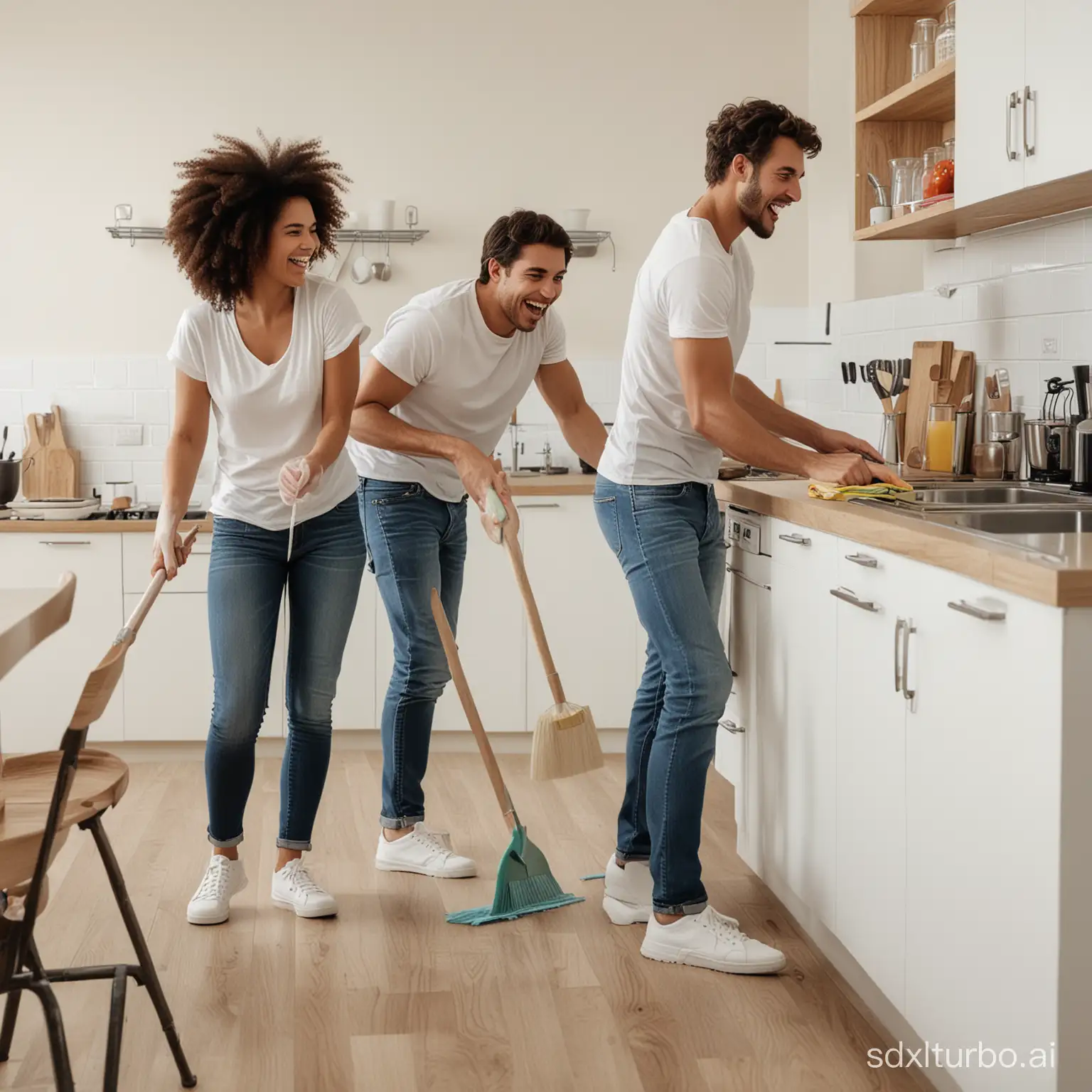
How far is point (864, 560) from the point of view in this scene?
214 centimetres

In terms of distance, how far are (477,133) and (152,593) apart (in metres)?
2.96

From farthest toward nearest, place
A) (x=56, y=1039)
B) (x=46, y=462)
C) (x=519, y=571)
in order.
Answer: (x=46, y=462) → (x=519, y=571) → (x=56, y=1039)

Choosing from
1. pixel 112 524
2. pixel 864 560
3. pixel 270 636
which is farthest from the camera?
pixel 112 524

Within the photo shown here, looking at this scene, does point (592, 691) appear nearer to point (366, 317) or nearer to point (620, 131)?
point (366, 317)

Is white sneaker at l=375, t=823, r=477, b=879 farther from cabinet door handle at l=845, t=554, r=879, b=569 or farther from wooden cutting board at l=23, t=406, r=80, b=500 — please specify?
wooden cutting board at l=23, t=406, r=80, b=500

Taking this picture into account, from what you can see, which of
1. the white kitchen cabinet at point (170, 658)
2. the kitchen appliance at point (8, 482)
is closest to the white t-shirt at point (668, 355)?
the white kitchen cabinet at point (170, 658)

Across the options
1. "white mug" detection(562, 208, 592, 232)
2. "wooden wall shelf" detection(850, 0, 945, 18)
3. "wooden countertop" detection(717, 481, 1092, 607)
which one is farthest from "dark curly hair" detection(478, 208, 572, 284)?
"white mug" detection(562, 208, 592, 232)

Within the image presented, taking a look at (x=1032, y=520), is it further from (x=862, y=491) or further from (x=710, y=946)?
(x=710, y=946)

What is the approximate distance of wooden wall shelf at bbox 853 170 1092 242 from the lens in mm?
2643

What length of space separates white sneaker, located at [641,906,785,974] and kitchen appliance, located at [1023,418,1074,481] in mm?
1198

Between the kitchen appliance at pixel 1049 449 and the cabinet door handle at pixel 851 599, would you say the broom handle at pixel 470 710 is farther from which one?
the kitchen appliance at pixel 1049 449

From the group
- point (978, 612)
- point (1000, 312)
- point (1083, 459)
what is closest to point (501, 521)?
point (978, 612)

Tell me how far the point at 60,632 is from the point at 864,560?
274 centimetres

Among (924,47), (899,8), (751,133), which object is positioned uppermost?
(899,8)
